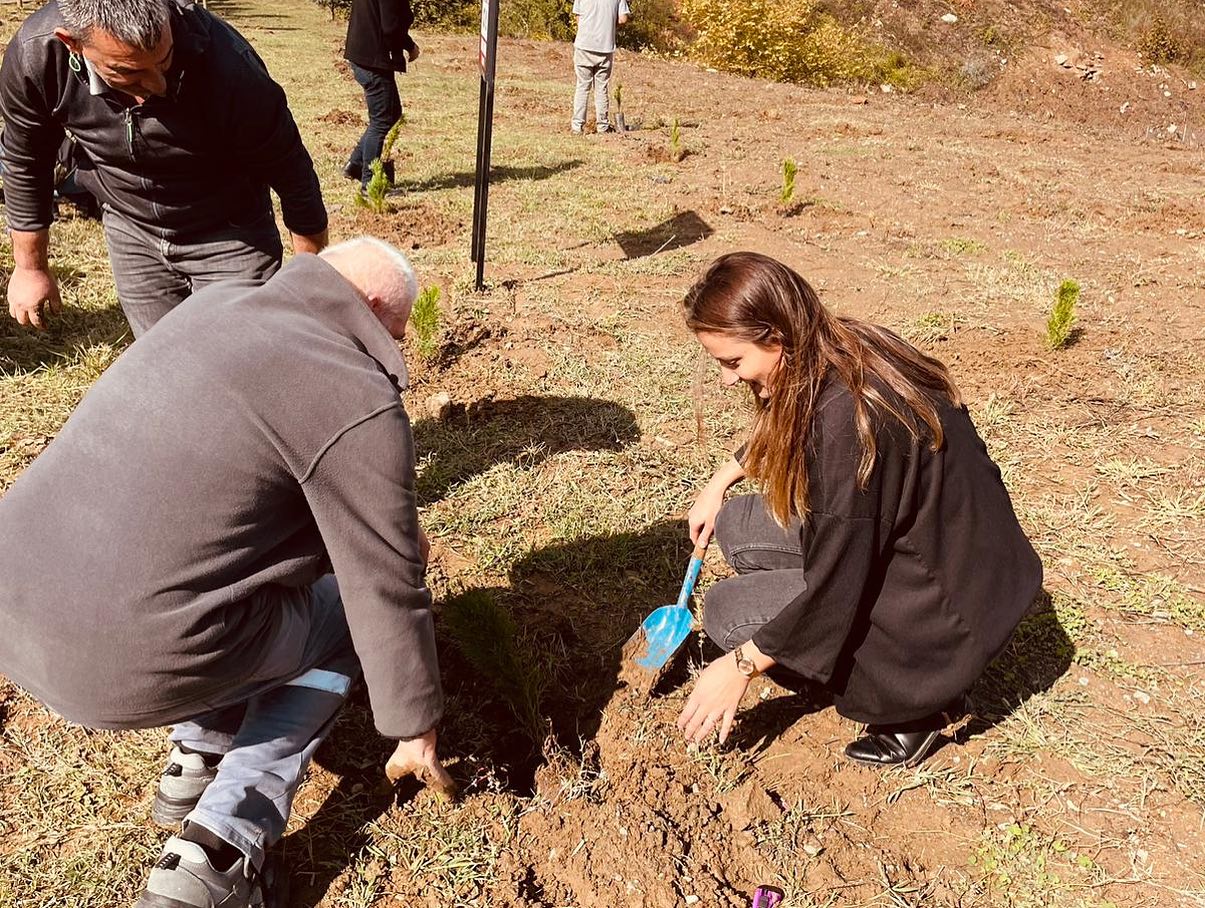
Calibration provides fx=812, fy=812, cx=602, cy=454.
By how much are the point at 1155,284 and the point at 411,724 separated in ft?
19.7

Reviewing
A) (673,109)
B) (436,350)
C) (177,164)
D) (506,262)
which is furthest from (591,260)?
A: (673,109)

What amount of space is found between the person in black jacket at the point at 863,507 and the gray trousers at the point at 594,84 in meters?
8.27

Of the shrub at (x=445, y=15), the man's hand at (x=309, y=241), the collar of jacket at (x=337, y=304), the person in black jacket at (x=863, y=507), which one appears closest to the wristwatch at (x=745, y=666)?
the person in black jacket at (x=863, y=507)

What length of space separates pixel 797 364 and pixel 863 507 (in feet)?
1.14

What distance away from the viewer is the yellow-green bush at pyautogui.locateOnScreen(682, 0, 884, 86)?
52.1 ft

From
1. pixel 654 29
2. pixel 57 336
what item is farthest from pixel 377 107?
pixel 654 29

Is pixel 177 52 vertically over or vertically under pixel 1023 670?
over

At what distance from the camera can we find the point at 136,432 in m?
1.47

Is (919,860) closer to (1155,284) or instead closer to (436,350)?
(436,350)

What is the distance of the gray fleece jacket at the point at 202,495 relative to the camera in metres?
1.48

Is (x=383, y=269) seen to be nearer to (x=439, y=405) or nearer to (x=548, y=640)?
(x=548, y=640)

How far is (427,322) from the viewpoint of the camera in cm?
392

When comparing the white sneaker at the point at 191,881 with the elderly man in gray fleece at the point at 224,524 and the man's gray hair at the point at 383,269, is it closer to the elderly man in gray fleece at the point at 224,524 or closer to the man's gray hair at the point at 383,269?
the elderly man in gray fleece at the point at 224,524

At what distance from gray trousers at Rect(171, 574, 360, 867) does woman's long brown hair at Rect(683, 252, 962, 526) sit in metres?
1.15
